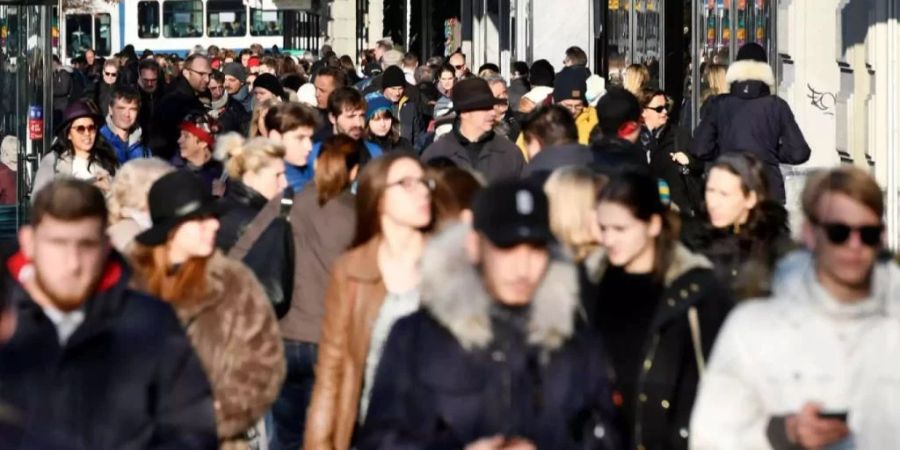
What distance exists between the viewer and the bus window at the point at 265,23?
58.8 metres

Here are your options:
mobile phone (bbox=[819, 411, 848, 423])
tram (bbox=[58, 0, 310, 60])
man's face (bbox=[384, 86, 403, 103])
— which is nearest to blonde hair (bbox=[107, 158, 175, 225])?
mobile phone (bbox=[819, 411, 848, 423])

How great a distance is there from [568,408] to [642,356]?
1.32m

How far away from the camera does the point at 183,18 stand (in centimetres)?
5800

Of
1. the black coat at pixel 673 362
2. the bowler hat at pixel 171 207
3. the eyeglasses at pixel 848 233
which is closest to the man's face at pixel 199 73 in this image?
the bowler hat at pixel 171 207

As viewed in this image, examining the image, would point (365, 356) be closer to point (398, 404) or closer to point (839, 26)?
point (398, 404)

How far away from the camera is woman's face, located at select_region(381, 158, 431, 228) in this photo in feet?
26.3

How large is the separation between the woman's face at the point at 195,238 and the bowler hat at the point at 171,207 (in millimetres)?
22

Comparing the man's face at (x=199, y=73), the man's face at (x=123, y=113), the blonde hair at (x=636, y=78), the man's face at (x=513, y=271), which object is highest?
the man's face at (x=199, y=73)

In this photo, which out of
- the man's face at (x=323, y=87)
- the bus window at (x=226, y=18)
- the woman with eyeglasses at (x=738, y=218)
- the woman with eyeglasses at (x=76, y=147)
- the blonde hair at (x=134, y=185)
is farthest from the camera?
the bus window at (x=226, y=18)

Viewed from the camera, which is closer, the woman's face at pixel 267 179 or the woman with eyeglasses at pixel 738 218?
the woman with eyeglasses at pixel 738 218

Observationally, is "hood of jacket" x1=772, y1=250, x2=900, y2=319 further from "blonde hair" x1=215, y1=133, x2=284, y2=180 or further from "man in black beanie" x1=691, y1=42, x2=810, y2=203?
"man in black beanie" x1=691, y1=42, x2=810, y2=203

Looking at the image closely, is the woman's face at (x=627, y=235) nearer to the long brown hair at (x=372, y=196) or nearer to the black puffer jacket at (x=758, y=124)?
the long brown hair at (x=372, y=196)

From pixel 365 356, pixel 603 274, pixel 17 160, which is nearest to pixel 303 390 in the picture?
pixel 365 356

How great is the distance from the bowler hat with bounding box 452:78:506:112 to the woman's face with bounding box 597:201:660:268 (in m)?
6.36
